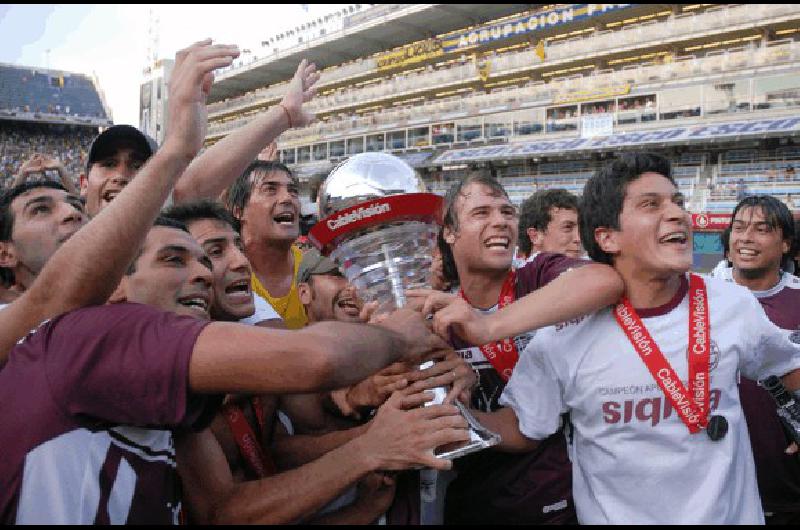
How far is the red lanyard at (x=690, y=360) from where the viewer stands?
1891 mm

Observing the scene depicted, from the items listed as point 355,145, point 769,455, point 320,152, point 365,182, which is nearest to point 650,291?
point 365,182

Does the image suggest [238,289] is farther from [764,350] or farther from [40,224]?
[764,350]

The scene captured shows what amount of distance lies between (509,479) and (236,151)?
1.71 m

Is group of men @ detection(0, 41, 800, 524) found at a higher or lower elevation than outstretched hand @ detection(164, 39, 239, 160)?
lower

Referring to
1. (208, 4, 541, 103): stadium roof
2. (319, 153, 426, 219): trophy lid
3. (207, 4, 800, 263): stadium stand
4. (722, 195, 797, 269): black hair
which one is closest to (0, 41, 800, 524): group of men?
(319, 153, 426, 219): trophy lid

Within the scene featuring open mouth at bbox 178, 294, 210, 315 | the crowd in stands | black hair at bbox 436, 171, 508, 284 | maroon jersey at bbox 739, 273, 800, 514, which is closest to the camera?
open mouth at bbox 178, 294, 210, 315

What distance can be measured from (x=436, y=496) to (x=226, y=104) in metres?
52.3

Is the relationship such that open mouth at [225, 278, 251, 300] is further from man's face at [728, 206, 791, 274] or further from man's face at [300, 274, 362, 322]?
man's face at [728, 206, 791, 274]

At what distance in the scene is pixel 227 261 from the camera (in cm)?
236

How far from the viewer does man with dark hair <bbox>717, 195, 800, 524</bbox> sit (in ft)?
10.6

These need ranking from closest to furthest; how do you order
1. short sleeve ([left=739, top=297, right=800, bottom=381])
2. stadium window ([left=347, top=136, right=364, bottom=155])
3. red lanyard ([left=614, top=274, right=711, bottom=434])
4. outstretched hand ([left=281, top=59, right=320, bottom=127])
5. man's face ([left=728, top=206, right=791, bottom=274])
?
red lanyard ([left=614, top=274, right=711, bottom=434])
short sleeve ([left=739, top=297, right=800, bottom=381])
outstretched hand ([left=281, top=59, right=320, bottom=127])
man's face ([left=728, top=206, right=791, bottom=274])
stadium window ([left=347, top=136, right=364, bottom=155])

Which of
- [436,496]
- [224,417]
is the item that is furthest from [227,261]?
[436,496]

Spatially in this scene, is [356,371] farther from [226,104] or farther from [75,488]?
[226,104]

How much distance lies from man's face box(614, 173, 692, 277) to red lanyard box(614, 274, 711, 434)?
153 millimetres
